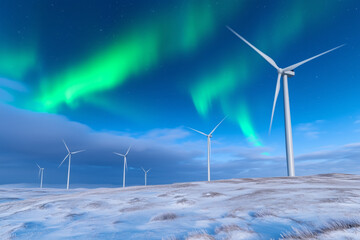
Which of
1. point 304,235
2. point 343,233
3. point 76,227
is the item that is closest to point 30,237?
point 76,227

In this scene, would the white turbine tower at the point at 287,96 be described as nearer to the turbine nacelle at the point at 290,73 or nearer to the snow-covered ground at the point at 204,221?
the turbine nacelle at the point at 290,73

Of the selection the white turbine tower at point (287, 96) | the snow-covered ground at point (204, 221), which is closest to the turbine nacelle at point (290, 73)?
the white turbine tower at point (287, 96)

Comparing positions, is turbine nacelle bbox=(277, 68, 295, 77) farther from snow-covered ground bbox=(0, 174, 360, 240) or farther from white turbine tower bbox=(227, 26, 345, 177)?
snow-covered ground bbox=(0, 174, 360, 240)

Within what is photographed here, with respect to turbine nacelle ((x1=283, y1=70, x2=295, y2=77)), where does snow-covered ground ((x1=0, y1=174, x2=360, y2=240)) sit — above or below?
below

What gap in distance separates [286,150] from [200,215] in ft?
84.2

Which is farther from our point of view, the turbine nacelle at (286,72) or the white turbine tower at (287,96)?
the turbine nacelle at (286,72)

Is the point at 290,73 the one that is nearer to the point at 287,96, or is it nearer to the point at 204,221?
the point at 287,96

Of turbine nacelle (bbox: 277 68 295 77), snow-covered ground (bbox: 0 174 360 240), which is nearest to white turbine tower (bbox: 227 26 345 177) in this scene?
turbine nacelle (bbox: 277 68 295 77)

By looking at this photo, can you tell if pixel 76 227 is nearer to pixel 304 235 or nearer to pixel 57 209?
pixel 57 209

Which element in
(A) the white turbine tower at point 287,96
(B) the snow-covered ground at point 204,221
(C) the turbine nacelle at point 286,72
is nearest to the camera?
(B) the snow-covered ground at point 204,221

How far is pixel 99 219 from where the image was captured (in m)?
12.3

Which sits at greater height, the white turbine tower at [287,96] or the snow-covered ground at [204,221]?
the white turbine tower at [287,96]

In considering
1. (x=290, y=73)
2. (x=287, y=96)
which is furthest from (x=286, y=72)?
(x=287, y=96)

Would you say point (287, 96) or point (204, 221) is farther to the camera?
point (287, 96)
